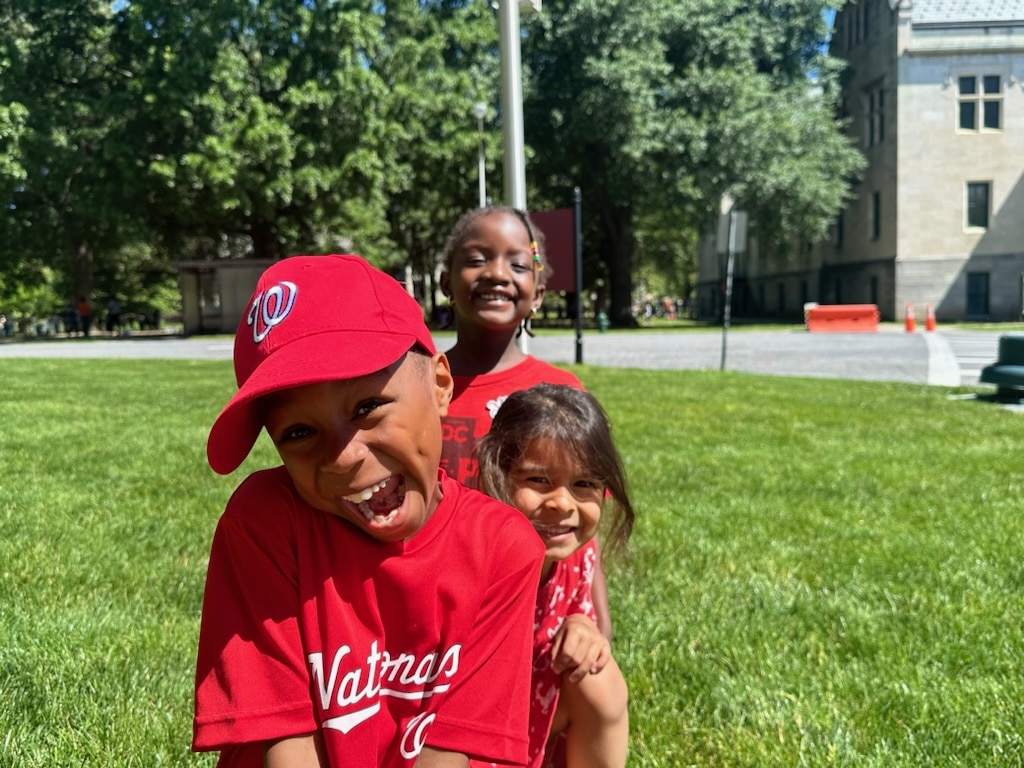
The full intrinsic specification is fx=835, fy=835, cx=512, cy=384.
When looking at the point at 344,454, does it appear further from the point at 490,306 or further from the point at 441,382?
the point at 490,306

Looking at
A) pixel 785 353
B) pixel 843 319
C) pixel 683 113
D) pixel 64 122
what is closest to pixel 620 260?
→ pixel 683 113

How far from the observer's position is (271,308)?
1.30 meters

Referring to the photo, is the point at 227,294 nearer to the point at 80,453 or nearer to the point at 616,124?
the point at 616,124

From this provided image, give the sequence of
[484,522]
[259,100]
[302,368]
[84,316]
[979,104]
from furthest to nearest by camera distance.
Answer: [979,104] → [84,316] → [259,100] → [484,522] → [302,368]

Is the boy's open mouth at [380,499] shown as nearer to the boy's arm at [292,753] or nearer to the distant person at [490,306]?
the boy's arm at [292,753]

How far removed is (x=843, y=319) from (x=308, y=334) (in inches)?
1150

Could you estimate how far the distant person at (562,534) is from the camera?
6.06 feet

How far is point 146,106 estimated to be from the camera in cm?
2444

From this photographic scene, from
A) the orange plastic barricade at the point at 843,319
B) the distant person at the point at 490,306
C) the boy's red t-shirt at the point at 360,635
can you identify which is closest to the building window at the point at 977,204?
the orange plastic barricade at the point at 843,319

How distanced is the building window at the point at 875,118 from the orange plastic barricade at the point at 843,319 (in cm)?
1349

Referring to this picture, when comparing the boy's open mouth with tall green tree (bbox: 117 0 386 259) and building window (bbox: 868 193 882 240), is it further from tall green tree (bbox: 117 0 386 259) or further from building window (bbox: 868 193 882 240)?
building window (bbox: 868 193 882 240)

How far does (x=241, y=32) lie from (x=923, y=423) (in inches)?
975

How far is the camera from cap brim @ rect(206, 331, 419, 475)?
1.21 meters

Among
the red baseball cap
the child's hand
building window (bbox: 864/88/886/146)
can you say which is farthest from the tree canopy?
the red baseball cap
